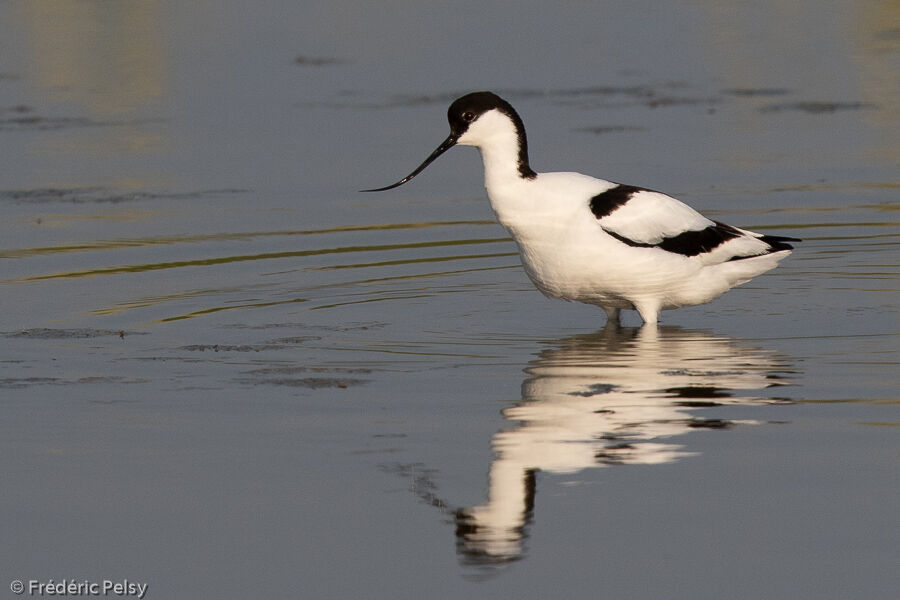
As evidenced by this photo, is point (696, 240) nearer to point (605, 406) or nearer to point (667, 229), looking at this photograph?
point (667, 229)

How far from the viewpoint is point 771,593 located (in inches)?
222

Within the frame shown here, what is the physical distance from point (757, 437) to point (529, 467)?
1.05 m

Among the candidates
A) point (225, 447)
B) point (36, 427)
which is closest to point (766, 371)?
point (225, 447)

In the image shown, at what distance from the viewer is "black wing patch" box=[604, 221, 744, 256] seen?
10.2m

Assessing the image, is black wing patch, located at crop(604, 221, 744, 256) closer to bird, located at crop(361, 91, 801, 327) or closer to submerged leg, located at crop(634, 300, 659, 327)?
bird, located at crop(361, 91, 801, 327)

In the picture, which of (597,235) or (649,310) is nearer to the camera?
(597,235)

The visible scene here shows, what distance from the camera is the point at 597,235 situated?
9.80 m

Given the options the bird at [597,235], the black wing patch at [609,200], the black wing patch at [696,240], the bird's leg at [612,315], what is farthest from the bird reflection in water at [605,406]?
the black wing patch at [609,200]

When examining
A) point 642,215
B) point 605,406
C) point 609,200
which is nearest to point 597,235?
point 609,200

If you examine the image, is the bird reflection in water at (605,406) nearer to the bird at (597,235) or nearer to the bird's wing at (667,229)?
the bird at (597,235)

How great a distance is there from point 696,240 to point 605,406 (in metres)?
2.64

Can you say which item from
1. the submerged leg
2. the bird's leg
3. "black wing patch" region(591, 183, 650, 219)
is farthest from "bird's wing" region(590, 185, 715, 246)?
the bird's leg

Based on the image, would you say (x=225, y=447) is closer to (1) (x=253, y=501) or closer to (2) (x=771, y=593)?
(1) (x=253, y=501)

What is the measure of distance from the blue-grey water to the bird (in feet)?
0.85
